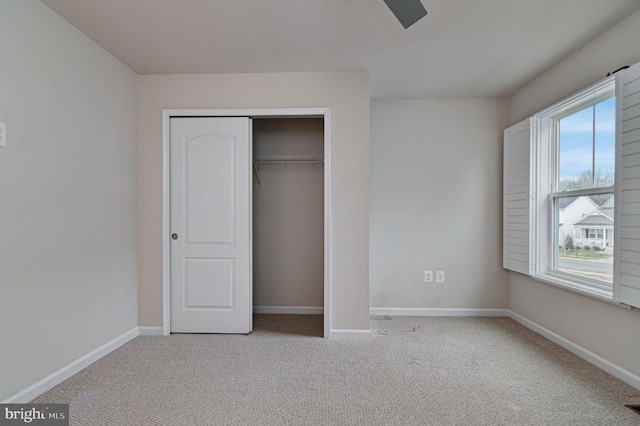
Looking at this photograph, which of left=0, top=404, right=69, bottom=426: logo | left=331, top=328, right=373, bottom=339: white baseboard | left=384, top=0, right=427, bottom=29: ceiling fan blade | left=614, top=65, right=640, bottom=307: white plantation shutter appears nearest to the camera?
left=384, top=0, right=427, bottom=29: ceiling fan blade

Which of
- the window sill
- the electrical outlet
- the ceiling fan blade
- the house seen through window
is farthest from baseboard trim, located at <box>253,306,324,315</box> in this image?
the ceiling fan blade

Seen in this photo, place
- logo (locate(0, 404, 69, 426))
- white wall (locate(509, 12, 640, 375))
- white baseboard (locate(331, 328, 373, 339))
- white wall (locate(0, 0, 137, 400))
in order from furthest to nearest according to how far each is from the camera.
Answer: white baseboard (locate(331, 328, 373, 339)) < white wall (locate(509, 12, 640, 375)) < white wall (locate(0, 0, 137, 400)) < logo (locate(0, 404, 69, 426))

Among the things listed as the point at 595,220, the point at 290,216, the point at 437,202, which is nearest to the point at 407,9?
the point at 595,220

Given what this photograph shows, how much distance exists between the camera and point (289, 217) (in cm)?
381

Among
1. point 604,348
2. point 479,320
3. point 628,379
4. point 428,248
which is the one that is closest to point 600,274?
point 604,348

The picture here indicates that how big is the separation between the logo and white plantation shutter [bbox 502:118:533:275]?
375 cm

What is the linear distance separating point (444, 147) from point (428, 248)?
3.82 ft

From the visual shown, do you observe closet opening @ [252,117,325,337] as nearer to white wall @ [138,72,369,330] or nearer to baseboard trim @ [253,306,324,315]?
baseboard trim @ [253,306,324,315]

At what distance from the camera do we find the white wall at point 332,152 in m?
2.98

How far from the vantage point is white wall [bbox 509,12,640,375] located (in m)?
2.15

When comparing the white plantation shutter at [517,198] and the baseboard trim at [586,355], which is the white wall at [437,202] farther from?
the baseboard trim at [586,355]

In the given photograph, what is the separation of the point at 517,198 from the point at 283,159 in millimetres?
2524

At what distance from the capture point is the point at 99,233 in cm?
251

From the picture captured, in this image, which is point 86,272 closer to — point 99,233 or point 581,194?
point 99,233
